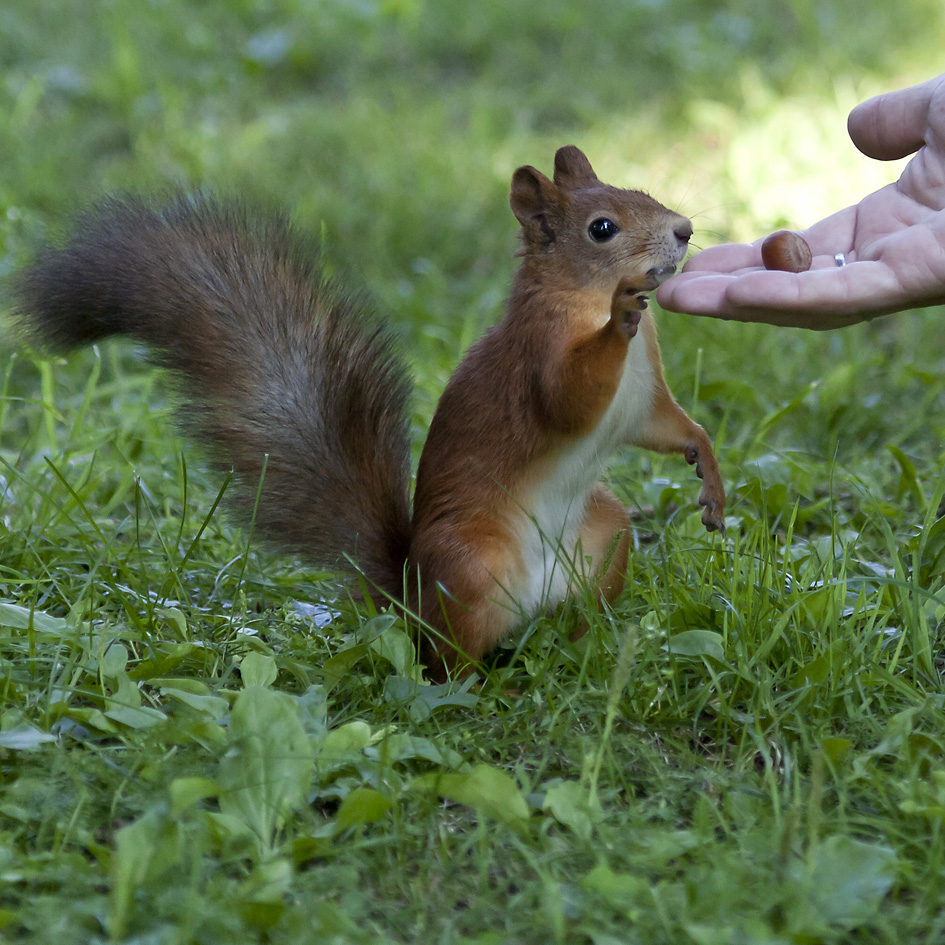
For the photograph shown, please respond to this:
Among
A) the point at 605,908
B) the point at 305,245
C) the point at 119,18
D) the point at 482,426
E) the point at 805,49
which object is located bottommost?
the point at 605,908

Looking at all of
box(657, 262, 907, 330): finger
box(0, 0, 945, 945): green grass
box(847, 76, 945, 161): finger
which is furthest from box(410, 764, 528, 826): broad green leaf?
box(847, 76, 945, 161): finger

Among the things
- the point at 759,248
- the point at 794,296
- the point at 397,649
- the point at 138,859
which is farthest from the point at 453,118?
the point at 138,859

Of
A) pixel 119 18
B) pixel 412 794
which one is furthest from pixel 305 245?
pixel 119 18

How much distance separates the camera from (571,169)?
6.19ft

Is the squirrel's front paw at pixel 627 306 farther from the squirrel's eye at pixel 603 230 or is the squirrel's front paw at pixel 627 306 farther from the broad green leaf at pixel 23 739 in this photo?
the broad green leaf at pixel 23 739

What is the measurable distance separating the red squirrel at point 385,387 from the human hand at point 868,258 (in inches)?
4.4

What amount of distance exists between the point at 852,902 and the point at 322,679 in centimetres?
75

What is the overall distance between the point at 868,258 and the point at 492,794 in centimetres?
111

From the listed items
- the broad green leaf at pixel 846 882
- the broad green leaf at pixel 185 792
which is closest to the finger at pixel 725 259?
the broad green leaf at pixel 846 882

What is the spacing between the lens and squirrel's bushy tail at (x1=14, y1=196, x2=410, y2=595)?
174cm

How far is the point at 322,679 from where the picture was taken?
1591 millimetres

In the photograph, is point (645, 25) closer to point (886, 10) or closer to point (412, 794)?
point (886, 10)

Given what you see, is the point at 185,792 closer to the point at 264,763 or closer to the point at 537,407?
the point at 264,763

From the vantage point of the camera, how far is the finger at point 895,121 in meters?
1.98
